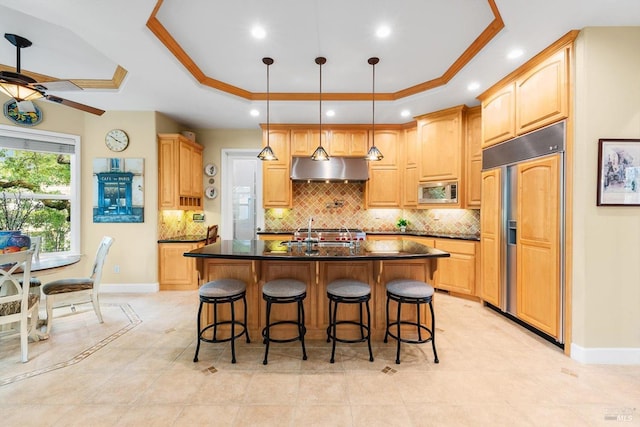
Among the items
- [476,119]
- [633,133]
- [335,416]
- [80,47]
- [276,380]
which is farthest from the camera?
[476,119]

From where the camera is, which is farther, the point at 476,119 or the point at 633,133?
the point at 476,119

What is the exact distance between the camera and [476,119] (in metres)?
4.09

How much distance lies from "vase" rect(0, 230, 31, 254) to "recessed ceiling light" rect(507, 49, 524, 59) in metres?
5.29

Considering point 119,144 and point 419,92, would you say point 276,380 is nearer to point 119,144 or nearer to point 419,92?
point 419,92

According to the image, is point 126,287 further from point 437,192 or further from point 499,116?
point 499,116

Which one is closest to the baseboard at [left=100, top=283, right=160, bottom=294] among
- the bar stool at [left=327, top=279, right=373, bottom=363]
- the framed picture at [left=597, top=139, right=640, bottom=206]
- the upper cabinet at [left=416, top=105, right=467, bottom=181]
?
the bar stool at [left=327, top=279, right=373, bottom=363]

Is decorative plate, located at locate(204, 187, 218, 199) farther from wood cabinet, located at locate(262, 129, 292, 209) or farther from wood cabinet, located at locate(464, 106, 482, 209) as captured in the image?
wood cabinet, located at locate(464, 106, 482, 209)

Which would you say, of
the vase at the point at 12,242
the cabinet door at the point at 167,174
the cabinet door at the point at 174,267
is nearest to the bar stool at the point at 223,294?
the vase at the point at 12,242

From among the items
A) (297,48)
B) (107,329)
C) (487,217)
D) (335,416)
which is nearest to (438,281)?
(487,217)

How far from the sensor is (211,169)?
17.1 feet

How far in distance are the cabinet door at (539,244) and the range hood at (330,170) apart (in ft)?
7.84

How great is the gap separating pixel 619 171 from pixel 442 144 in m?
2.22

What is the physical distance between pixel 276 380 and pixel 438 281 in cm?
318

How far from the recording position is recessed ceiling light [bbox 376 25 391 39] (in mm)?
2533
